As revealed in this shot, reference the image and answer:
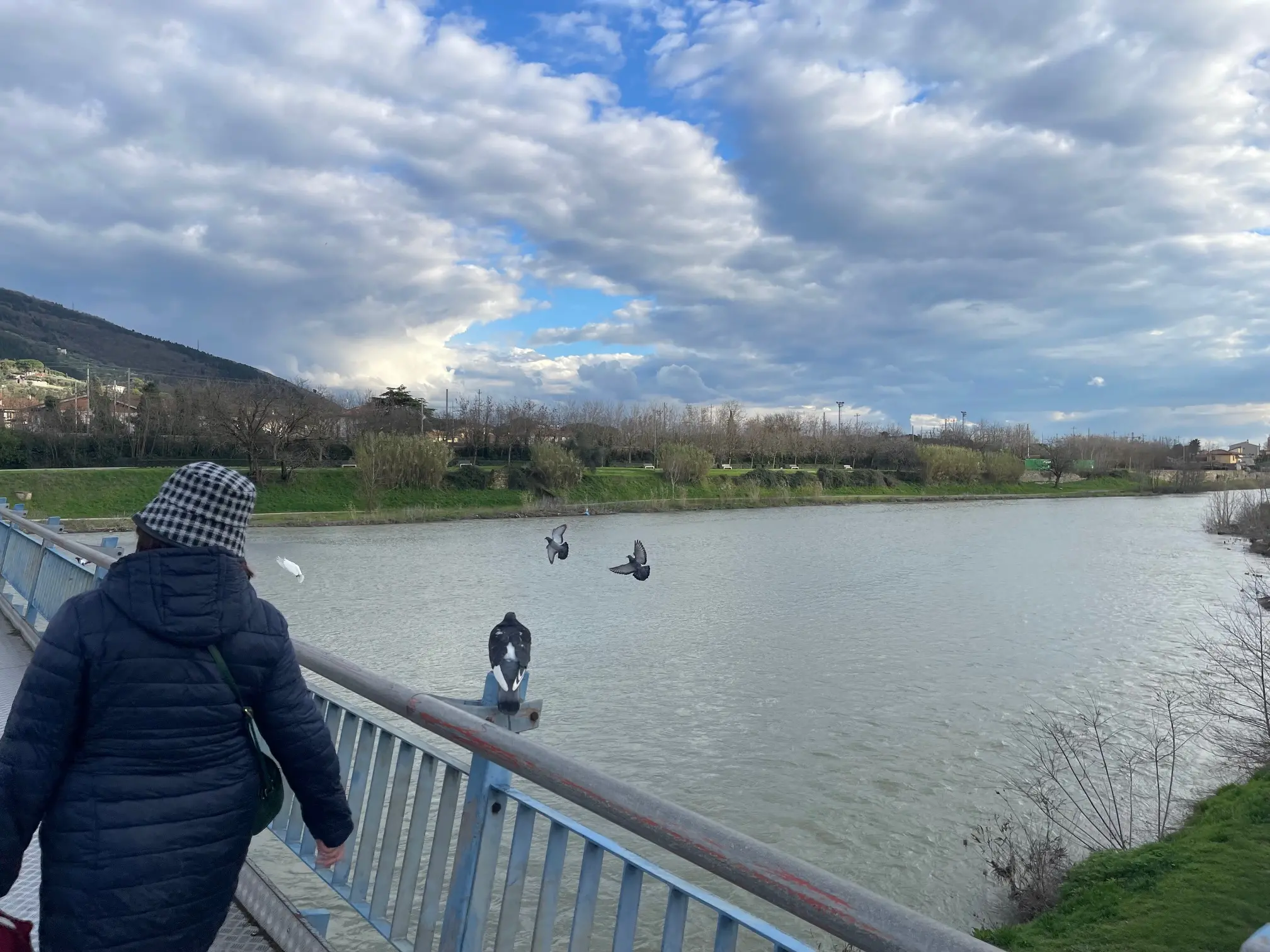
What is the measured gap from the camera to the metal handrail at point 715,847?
1.53 meters

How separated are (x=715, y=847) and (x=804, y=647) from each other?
1703cm

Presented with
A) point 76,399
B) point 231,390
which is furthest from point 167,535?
point 76,399

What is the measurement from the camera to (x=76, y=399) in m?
72.8

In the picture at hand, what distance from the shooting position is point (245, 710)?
237 cm

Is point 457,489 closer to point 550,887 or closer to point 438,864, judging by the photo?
point 438,864

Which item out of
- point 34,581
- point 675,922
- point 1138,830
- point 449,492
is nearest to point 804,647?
point 1138,830

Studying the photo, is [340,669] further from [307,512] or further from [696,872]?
[307,512]

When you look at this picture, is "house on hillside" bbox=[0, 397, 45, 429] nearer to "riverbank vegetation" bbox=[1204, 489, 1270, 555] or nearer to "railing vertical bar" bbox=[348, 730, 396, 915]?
"railing vertical bar" bbox=[348, 730, 396, 915]

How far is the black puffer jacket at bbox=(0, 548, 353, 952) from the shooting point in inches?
86.7

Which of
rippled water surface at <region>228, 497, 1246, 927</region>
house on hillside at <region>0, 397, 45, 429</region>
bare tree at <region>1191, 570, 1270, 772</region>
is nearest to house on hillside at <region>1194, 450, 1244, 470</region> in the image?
rippled water surface at <region>228, 497, 1246, 927</region>

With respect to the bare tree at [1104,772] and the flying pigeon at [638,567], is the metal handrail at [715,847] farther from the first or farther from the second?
the flying pigeon at [638,567]

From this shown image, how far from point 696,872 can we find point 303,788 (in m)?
6.80

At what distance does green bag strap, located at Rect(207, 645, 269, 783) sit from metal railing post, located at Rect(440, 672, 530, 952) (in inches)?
23.2

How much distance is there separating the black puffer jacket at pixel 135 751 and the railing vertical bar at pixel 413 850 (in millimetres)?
757
